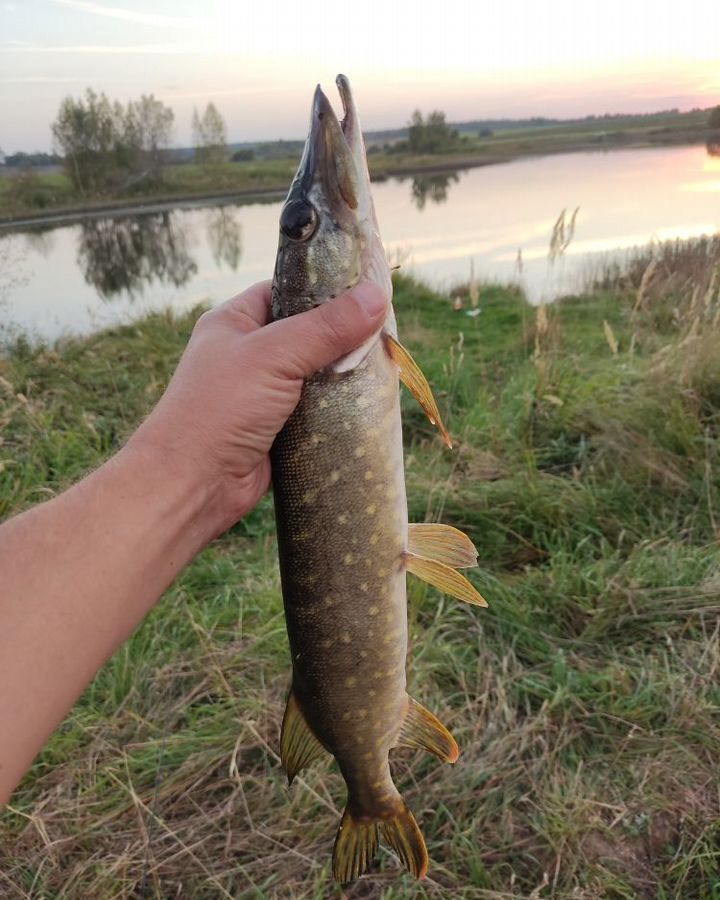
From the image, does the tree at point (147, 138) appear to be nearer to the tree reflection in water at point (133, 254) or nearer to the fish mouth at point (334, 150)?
the tree reflection in water at point (133, 254)

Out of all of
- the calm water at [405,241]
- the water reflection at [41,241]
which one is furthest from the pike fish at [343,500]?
the water reflection at [41,241]

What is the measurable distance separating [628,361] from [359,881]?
500cm

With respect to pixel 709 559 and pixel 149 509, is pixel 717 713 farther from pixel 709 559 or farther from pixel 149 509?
pixel 149 509

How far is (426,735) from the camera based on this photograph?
1.91m

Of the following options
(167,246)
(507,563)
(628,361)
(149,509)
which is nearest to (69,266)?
(167,246)

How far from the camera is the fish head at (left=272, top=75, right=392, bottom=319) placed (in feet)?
5.14

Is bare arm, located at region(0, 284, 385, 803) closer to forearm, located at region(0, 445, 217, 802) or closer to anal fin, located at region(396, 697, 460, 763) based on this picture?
forearm, located at region(0, 445, 217, 802)

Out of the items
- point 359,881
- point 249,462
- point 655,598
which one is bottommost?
point 359,881

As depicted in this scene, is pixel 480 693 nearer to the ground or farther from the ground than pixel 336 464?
nearer to the ground

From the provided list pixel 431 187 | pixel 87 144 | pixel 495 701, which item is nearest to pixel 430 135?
pixel 431 187

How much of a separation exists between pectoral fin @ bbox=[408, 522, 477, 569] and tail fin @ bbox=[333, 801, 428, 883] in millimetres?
706

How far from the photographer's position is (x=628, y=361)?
20.1 feet

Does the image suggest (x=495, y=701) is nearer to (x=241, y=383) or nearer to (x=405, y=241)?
(x=241, y=383)

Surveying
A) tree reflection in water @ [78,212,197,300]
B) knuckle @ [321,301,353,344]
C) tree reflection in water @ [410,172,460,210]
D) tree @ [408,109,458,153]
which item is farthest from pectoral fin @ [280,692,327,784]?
tree @ [408,109,458,153]
